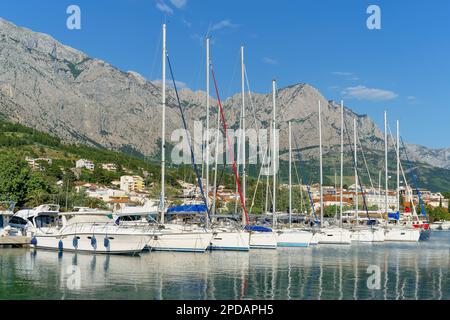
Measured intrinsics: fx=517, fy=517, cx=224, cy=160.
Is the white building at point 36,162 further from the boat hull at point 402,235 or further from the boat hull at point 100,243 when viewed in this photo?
the boat hull at point 100,243

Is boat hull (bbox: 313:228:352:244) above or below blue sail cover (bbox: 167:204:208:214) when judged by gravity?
below

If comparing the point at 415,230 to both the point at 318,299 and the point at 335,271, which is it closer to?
the point at 335,271

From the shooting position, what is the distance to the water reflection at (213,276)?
2602 cm

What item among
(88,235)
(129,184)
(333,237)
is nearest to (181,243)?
(88,235)

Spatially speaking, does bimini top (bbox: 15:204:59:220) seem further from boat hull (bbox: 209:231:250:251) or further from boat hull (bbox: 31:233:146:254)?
boat hull (bbox: 209:231:250:251)

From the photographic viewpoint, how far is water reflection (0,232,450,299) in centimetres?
2602

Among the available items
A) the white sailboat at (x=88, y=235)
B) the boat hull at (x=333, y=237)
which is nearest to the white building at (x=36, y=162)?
the white sailboat at (x=88, y=235)

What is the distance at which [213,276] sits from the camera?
1245 inches

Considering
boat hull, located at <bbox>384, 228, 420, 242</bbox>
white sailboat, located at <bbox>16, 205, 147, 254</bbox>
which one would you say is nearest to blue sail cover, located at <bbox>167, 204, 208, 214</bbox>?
white sailboat, located at <bbox>16, 205, 147, 254</bbox>

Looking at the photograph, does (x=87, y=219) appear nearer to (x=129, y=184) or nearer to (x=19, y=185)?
(x=19, y=185)

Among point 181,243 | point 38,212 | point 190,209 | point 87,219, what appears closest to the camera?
point 181,243

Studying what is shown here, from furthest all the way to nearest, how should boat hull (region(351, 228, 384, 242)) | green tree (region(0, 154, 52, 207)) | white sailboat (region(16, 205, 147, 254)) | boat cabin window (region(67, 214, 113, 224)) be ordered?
green tree (region(0, 154, 52, 207))
boat hull (region(351, 228, 384, 242))
boat cabin window (region(67, 214, 113, 224))
white sailboat (region(16, 205, 147, 254))

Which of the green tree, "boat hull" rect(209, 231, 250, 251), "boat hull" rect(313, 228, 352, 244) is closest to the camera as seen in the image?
"boat hull" rect(209, 231, 250, 251)
